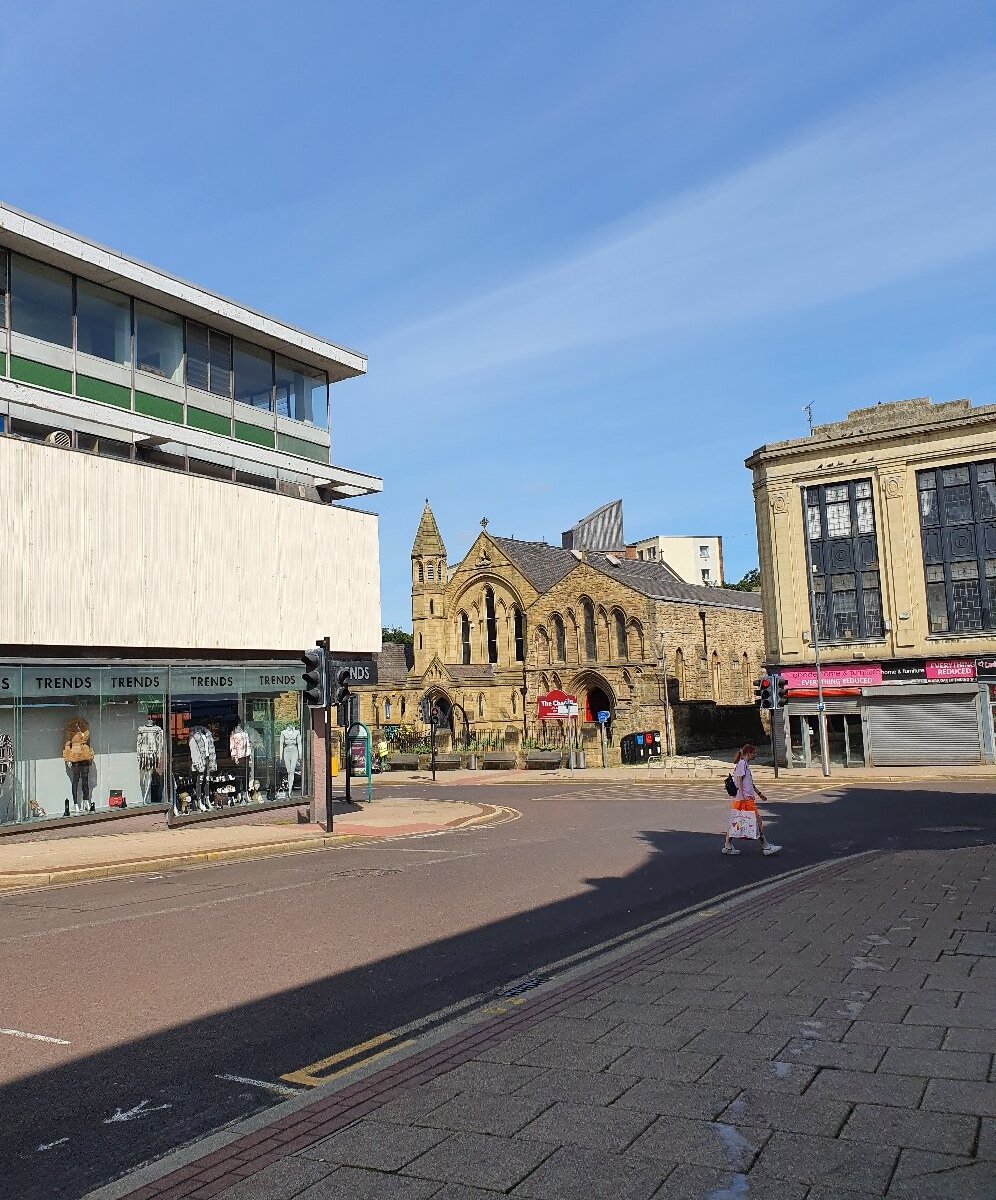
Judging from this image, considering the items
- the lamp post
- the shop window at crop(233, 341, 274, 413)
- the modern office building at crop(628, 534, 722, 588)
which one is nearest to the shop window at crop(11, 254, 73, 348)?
the shop window at crop(233, 341, 274, 413)

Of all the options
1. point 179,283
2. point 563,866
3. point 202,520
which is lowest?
point 563,866

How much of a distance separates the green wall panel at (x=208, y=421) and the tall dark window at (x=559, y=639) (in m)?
34.9

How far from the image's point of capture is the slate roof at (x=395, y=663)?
6306 cm

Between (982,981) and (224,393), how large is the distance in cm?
1967

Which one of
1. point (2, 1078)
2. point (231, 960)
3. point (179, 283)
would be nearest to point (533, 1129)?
point (2, 1078)

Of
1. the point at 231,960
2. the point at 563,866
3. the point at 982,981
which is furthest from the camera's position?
the point at 563,866

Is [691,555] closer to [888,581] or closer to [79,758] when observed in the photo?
[888,581]

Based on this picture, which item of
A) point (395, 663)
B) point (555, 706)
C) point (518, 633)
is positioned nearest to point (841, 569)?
point (555, 706)

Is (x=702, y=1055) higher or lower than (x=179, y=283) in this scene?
lower

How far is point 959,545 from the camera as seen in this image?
1481 inches

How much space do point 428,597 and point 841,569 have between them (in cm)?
2918

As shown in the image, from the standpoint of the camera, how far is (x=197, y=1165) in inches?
184

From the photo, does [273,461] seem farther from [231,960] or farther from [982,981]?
[982,981]

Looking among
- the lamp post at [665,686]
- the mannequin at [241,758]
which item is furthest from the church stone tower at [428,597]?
the mannequin at [241,758]
